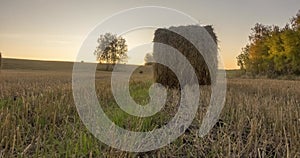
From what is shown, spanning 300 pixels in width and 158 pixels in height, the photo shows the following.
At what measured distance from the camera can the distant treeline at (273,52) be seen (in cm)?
3334

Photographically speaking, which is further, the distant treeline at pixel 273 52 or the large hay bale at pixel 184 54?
the distant treeline at pixel 273 52

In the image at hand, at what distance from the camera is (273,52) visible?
36.1 meters

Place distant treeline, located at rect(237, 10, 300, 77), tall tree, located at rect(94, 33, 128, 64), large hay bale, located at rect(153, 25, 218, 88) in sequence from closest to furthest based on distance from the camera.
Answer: large hay bale, located at rect(153, 25, 218, 88), distant treeline, located at rect(237, 10, 300, 77), tall tree, located at rect(94, 33, 128, 64)

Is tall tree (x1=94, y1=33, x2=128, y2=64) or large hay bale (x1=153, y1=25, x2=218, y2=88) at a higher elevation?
tall tree (x1=94, y1=33, x2=128, y2=64)

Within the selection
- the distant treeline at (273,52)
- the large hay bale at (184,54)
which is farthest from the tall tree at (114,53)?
the large hay bale at (184,54)

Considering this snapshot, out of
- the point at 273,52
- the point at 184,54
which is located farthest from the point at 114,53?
the point at 184,54

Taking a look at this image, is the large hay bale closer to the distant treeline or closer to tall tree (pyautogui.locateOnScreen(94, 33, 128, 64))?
the distant treeline

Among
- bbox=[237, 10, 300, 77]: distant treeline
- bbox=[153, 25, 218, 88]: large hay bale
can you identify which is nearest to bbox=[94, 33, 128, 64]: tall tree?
bbox=[237, 10, 300, 77]: distant treeline

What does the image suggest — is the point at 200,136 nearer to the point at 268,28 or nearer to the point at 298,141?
the point at 298,141

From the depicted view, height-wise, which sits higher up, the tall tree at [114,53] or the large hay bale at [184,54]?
the tall tree at [114,53]

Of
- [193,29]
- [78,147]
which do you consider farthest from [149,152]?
[193,29]

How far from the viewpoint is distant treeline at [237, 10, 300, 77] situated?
33.3m

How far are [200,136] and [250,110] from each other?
68.6 inches

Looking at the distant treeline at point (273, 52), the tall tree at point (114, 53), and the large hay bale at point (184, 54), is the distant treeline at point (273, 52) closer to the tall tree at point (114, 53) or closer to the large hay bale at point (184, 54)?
the tall tree at point (114, 53)
